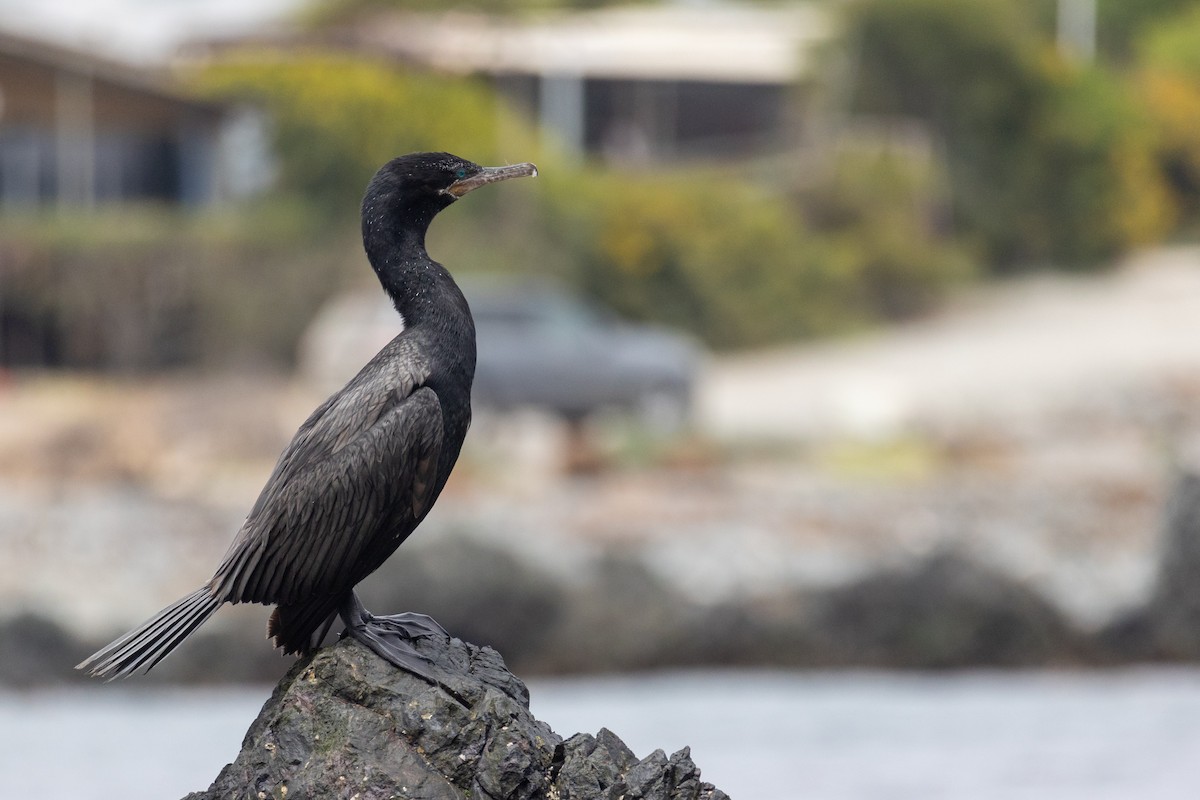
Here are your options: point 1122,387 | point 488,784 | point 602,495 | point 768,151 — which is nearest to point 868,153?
point 768,151

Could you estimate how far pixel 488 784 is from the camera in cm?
460

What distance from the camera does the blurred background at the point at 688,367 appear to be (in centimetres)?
1273

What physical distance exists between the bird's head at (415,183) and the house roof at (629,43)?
2805 cm

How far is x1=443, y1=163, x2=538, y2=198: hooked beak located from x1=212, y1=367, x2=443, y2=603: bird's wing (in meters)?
0.60

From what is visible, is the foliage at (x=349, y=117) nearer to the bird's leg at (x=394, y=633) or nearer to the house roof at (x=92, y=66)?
the house roof at (x=92, y=66)

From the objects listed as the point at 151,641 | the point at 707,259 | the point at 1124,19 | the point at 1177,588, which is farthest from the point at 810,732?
the point at 1124,19

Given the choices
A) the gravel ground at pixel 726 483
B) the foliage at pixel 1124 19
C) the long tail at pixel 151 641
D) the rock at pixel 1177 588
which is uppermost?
the foliage at pixel 1124 19

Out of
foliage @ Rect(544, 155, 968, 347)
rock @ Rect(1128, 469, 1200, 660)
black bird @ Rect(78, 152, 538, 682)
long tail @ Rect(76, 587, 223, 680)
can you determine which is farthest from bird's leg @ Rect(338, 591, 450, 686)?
foliage @ Rect(544, 155, 968, 347)

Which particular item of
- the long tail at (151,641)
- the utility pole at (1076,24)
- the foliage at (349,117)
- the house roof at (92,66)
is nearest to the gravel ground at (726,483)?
the house roof at (92,66)

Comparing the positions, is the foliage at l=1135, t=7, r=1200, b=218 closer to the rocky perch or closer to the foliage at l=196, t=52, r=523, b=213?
the foliage at l=196, t=52, r=523, b=213

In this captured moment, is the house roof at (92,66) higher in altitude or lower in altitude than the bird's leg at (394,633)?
higher

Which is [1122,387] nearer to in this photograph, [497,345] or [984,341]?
[984,341]

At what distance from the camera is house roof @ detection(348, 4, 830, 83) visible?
112 feet

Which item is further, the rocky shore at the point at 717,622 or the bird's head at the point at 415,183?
the rocky shore at the point at 717,622
